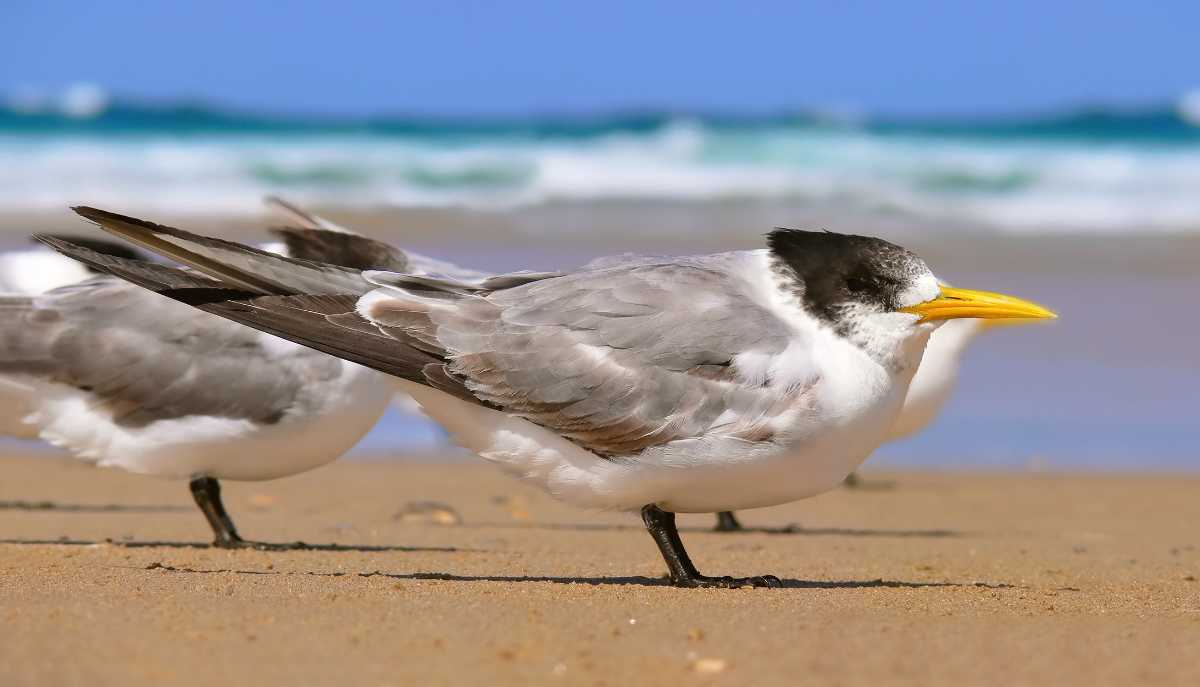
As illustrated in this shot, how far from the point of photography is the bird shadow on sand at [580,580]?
519 centimetres

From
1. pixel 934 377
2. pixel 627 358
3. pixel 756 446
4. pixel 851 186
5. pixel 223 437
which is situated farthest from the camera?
pixel 851 186

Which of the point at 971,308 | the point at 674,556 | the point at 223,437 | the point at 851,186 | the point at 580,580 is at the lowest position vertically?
the point at 580,580

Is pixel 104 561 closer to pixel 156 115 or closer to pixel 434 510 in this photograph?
pixel 434 510

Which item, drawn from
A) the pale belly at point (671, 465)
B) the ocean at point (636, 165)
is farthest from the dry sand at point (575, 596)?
the ocean at point (636, 165)

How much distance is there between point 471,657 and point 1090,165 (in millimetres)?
24358

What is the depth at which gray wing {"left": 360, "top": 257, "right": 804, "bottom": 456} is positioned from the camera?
474 centimetres

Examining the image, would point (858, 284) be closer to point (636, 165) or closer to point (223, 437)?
point (223, 437)

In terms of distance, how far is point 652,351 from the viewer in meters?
4.78

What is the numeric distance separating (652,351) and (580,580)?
2.85ft

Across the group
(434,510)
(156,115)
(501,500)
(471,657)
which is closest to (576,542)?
(434,510)

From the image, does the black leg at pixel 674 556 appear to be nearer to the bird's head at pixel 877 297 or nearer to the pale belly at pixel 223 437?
the bird's head at pixel 877 297

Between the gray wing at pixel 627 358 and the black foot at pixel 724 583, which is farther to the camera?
the black foot at pixel 724 583

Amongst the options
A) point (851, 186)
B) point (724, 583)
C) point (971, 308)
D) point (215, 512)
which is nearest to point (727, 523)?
point (215, 512)

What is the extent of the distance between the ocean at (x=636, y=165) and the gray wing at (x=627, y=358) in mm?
17436
